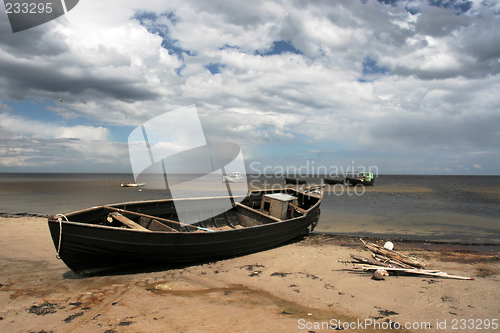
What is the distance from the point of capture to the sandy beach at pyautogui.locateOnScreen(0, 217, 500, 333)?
16.9 ft

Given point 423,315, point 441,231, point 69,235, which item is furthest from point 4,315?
point 441,231

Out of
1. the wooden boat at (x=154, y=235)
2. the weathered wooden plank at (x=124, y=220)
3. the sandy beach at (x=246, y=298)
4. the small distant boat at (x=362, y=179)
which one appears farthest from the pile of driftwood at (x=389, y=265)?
the small distant boat at (x=362, y=179)

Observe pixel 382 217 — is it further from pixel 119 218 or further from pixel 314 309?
pixel 119 218

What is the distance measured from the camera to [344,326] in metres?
5.18

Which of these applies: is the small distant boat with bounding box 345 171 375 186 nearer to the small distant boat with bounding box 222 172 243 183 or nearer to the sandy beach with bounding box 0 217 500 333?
the small distant boat with bounding box 222 172 243 183

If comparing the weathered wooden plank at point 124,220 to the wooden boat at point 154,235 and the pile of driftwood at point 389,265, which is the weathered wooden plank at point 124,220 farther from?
the pile of driftwood at point 389,265

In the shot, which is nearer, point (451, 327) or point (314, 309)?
point (451, 327)

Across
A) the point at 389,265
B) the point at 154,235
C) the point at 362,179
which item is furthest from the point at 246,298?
the point at 362,179

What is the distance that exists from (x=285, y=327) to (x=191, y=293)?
8.99ft

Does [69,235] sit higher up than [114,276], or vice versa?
[69,235]

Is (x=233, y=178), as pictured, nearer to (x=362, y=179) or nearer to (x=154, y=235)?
(x=362, y=179)

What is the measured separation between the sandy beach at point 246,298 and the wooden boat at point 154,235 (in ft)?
1.48

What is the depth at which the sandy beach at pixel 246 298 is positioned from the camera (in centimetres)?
516

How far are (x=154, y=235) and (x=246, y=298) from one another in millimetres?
3226
